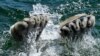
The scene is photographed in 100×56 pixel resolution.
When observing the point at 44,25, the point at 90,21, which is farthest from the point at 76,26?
the point at 44,25

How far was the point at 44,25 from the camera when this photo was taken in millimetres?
6445

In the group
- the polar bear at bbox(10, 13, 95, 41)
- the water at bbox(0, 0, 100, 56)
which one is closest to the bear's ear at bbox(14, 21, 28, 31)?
the polar bear at bbox(10, 13, 95, 41)

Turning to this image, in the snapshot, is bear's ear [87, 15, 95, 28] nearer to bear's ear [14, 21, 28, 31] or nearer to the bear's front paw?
the bear's front paw

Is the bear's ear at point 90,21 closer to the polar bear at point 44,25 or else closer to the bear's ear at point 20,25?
the polar bear at point 44,25

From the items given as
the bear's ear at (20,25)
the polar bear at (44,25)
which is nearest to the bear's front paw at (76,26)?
the polar bear at (44,25)

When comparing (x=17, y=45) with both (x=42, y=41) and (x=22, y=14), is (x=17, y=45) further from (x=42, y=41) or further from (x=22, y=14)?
(x=22, y=14)

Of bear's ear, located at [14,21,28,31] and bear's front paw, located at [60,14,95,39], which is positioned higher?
bear's ear, located at [14,21,28,31]

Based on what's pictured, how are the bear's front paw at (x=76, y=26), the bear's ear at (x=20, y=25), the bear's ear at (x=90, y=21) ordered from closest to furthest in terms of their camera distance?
the bear's ear at (x=20, y=25), the bear's front paw at (x=76, y=26), the bear's ear at (x=90, y=21)

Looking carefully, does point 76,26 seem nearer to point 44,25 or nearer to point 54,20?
point 44,25

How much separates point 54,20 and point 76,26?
1778 mm

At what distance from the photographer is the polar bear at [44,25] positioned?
6.23m

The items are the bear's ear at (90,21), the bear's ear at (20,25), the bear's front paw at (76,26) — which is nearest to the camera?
the bear's ear at (20,25)

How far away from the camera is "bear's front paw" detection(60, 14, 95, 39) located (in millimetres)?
6500

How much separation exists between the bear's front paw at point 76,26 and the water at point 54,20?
0.24 meters
